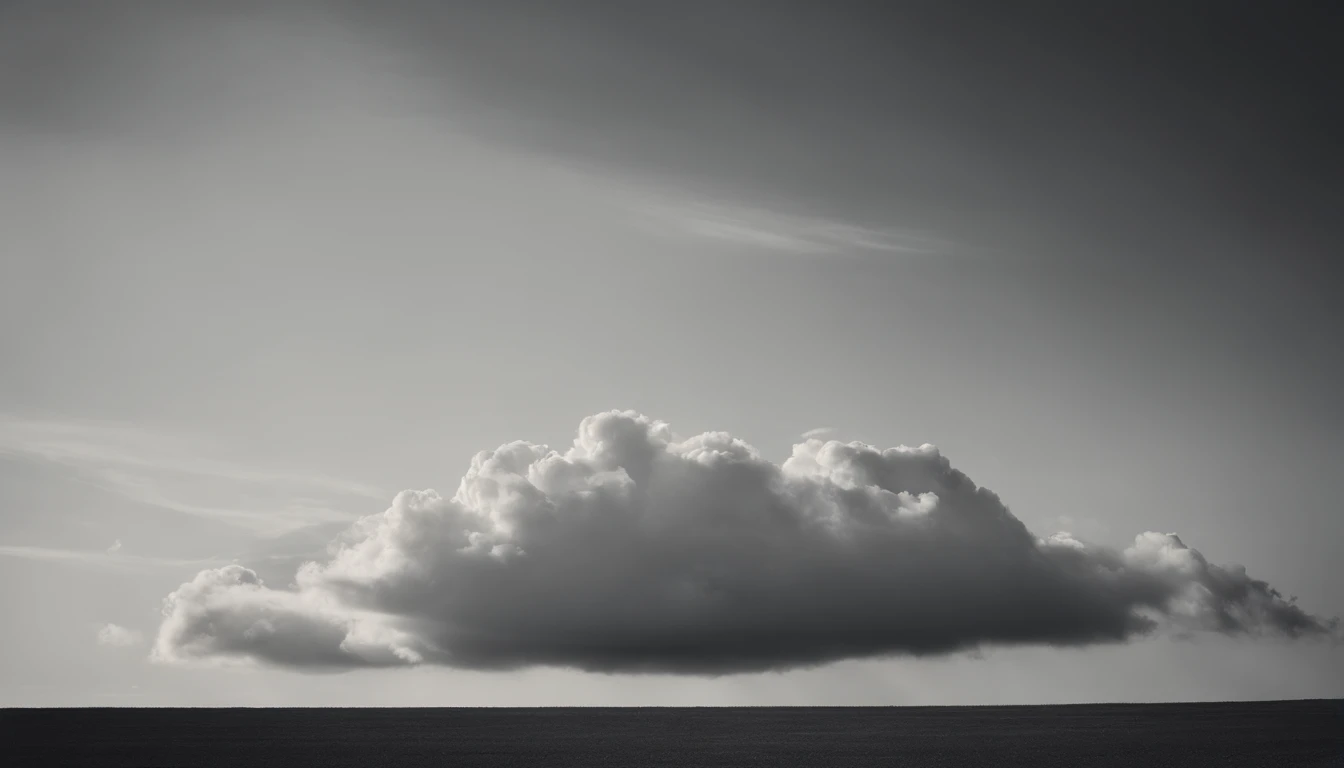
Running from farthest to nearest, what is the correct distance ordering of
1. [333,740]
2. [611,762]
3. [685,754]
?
1. [333,740]
2. [685,754]
3. [611,762]

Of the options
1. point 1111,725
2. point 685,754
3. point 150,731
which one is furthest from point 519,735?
point 1111,725

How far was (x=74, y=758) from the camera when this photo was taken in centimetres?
9944

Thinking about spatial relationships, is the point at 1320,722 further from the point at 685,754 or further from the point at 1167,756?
the point at 685,754

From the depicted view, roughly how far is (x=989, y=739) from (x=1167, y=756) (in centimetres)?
3370

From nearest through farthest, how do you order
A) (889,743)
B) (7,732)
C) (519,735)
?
1. (889,743)
2. (519,735)
3. (7,732)

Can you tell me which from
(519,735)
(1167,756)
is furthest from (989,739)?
(519,735)

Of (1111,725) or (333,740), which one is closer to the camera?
(333,740)

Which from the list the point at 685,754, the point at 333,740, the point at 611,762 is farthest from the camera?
the point at 333,740

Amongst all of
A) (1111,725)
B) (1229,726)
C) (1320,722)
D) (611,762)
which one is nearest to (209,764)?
(611,762)

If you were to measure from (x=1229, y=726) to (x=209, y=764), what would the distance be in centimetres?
14154

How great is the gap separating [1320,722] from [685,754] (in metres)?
121

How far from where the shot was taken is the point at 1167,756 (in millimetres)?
91000

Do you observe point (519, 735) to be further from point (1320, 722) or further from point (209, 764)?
point (1320, 722)

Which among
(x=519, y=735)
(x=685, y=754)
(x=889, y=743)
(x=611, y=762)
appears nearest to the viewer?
(x=611, y=762)
